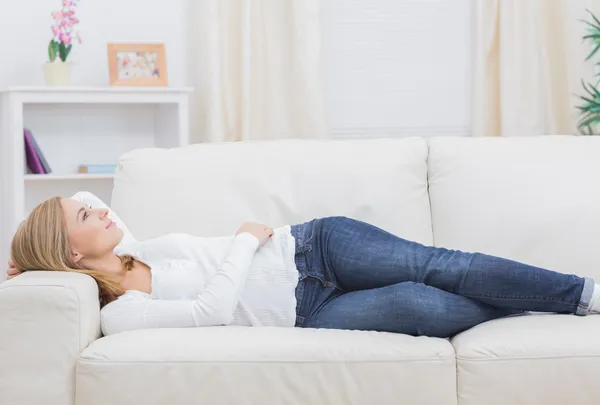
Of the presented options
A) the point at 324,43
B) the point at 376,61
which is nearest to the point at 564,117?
the point at 376,61

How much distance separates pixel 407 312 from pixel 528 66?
2.28 metres

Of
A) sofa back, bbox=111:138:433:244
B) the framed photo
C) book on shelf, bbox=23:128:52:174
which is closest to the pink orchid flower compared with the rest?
the framed photo

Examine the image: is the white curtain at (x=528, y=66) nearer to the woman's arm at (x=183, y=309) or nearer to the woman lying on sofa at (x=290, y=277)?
the woman lying on sofa at (x=290, y=277)

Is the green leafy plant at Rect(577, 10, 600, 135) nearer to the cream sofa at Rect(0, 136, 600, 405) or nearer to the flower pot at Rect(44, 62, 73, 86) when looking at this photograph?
the cream sofa at Rect(0, 136, 600, 405)

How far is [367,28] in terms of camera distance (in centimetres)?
397

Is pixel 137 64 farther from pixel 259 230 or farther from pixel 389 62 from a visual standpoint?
pixel 259 230

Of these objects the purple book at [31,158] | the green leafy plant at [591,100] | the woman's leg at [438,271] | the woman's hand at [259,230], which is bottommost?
the woman's leg at [438,271]

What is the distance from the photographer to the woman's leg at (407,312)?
1976 millimetres

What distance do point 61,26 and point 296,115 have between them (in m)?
1.04

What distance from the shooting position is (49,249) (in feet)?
6.82

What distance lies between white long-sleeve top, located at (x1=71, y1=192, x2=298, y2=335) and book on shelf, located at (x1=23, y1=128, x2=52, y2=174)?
48.1 inches

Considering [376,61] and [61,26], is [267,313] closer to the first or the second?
[61,26]

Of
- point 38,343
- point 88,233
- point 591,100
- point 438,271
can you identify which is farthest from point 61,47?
point 591,100

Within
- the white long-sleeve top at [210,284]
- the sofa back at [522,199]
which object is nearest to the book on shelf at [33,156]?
the white long-sleeve top at [210,284]
